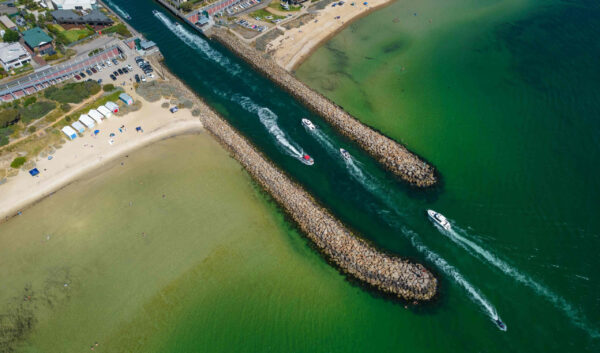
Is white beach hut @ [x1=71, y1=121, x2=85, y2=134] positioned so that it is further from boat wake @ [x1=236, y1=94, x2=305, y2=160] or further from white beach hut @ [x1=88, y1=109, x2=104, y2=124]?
boat wake @ [x1=236, y1=94, x2=305, y2=160]

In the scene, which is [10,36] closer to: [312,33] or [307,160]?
[312,33]

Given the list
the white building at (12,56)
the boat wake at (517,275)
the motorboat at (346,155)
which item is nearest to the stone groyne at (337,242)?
the boat wake at (517,275)

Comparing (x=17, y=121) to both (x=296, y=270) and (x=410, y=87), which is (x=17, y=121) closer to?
(x=296, y=270)

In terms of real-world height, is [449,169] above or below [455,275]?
above

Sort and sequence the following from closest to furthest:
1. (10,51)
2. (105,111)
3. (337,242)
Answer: (337,242), (105,111), (10,51)

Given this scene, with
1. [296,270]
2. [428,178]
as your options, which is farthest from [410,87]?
[296,270]

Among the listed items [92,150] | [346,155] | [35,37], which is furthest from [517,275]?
[35,37]

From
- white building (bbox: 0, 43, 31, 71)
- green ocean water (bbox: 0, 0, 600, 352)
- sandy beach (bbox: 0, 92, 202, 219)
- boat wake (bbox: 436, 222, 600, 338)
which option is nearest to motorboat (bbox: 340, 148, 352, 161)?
green ocean water (bbox: 0, 0, 600, 352)
